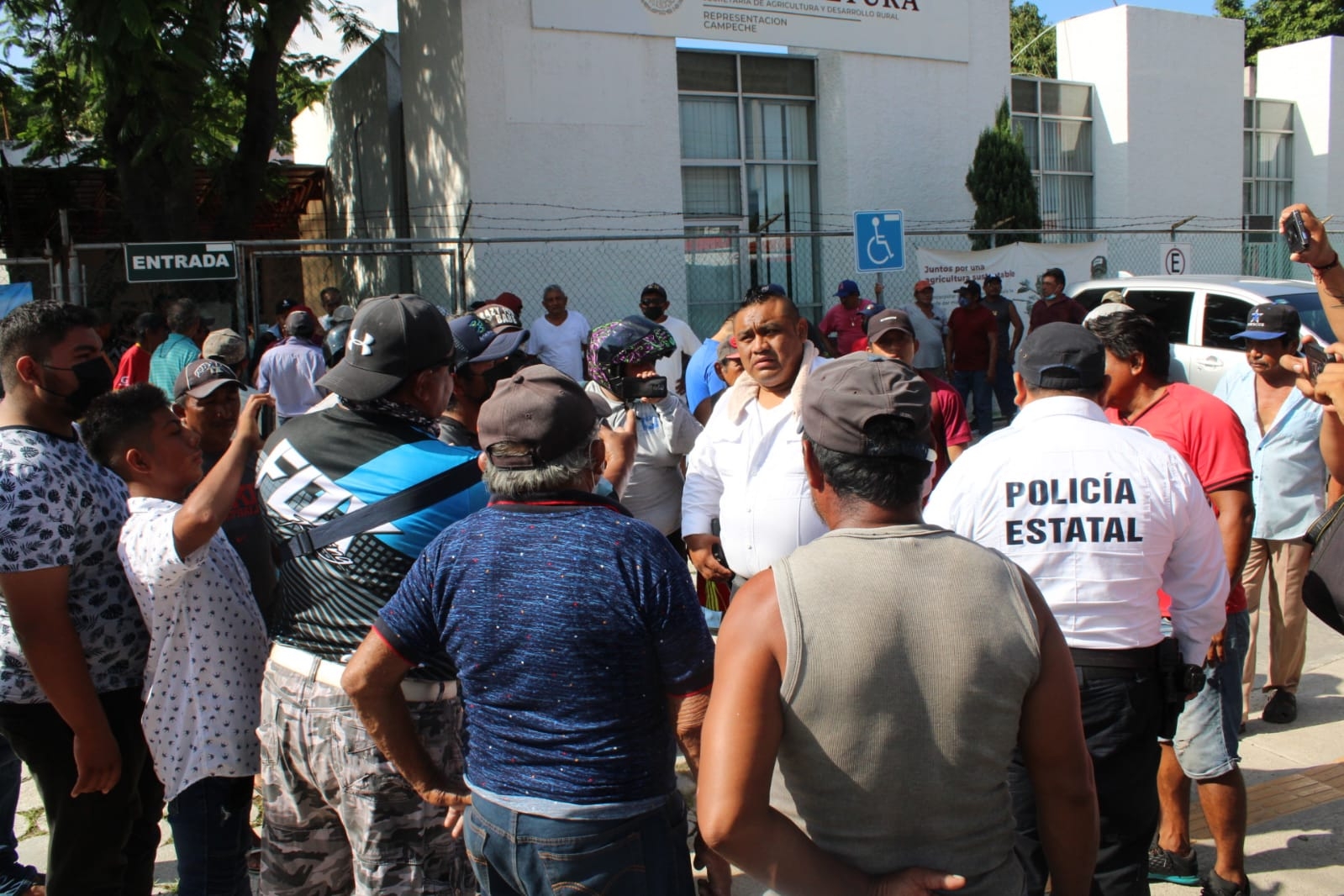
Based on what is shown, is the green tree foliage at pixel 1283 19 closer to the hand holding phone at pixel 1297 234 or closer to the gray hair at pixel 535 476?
the hand holding phone at pixel 1297 234

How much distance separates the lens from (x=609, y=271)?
14.0 meters

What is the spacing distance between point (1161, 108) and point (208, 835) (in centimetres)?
1965

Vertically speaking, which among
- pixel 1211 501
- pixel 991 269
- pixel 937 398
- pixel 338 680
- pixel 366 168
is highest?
pixel 366 168

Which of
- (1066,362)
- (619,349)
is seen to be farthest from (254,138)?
(1066,362)

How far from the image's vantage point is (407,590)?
222 cm

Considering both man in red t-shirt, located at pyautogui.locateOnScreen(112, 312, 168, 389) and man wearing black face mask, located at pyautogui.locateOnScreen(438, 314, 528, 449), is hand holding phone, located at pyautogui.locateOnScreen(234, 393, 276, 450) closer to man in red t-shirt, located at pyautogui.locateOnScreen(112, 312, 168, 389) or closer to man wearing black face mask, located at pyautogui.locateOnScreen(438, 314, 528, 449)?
man wearing black face mask, located at pyautogui.locateOnScreen(438, 314, 528, 449)

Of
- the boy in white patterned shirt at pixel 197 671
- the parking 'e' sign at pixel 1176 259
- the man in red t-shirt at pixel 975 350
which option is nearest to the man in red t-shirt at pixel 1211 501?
the boy in white patterned shirt at pixel 197 671

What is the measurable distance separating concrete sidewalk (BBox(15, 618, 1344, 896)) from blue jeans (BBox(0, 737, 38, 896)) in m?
0.46

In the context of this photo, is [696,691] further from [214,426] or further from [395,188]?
[395,188]

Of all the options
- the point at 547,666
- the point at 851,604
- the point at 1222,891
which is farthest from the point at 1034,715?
the point at 1222,891

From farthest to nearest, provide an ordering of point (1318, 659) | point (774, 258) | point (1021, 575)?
point (774, 258)
point (1318, 659)
point (1021, 575)

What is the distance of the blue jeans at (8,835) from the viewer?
143 inches

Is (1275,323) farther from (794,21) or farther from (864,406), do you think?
(794,21)

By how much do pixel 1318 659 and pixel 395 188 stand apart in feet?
43.4
